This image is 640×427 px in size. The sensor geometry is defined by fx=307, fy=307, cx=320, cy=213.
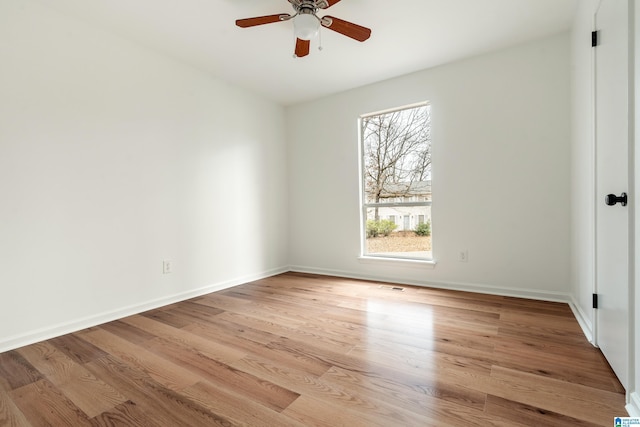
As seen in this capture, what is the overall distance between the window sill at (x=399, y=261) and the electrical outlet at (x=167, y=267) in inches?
87.3

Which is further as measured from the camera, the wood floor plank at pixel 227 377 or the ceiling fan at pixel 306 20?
the ceiling fan at pixel 306 20

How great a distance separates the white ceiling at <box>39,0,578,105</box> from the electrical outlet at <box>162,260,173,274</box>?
2083 millimetres

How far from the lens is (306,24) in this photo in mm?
2145

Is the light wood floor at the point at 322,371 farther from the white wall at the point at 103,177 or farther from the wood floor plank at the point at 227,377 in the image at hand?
the white wall at the point at 103,177

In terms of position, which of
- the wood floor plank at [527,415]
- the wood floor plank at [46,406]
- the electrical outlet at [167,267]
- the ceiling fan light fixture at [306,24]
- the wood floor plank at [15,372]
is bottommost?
the wood floor plank at [46,406]

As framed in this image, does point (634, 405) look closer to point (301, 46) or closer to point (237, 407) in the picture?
point (237, 407)

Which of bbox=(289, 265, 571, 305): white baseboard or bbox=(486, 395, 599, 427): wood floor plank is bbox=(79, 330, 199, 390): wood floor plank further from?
bbox=(289, 265, 571, 305): white baseboard

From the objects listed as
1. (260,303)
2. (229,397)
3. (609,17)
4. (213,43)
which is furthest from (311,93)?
(229,397)

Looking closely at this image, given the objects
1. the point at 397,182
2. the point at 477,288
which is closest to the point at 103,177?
the point at 397,182

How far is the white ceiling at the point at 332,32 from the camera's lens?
7.78ft

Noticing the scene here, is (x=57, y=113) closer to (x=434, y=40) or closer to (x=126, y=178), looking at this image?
(x=126, y=178)

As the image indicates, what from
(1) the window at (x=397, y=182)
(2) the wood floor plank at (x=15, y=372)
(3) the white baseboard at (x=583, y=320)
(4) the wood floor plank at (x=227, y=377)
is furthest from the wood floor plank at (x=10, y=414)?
(1) the window at (x=397, y=182)

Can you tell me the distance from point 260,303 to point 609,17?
3.22 m

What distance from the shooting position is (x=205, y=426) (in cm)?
132
